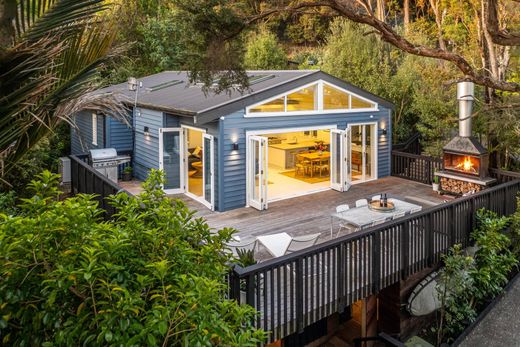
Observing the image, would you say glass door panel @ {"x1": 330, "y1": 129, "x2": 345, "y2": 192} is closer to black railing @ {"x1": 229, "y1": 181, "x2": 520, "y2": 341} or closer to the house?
the house

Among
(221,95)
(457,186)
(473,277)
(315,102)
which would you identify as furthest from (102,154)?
(473,277)

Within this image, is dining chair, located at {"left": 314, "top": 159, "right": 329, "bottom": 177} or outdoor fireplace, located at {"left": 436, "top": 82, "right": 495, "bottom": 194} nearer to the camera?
outdoor fireplace, located at {"left": 436, "top": 82, "right": 495, "bottom": 194}

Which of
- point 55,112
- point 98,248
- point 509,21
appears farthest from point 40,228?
point 509,21

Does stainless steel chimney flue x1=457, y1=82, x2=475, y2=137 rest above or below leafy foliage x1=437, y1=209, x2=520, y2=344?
above

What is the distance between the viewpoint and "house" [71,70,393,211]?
10148 millimetres

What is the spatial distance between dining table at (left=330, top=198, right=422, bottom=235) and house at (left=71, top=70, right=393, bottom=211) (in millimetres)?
2799

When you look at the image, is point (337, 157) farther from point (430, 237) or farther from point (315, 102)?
point (430, 237)

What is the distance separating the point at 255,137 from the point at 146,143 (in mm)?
4336

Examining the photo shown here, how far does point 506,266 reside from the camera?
7.72 meters

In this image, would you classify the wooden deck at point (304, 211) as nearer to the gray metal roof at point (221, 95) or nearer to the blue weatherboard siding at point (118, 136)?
the gray metal roof at point (221, 95)

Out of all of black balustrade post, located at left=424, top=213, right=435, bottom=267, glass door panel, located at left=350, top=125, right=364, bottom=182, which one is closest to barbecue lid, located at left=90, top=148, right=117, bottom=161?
glass door panel, located at left=350, top=125, right=364, bottom=182

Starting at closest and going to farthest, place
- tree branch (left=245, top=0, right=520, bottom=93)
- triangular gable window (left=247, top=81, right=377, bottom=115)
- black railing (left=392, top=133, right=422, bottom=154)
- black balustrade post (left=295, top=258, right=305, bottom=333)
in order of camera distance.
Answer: black balustrade post (left=295, top=258, right=305, bottom=333) < tree branch (left=245, top=0, right=520, bottom=93) < triangular gable window (left=247, top=81, right=377, bottom=115) < black railing (left=392, top=133, right=422, bottom=154)

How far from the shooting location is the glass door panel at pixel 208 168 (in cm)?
1023

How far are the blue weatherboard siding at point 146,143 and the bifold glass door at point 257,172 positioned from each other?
3193mm
